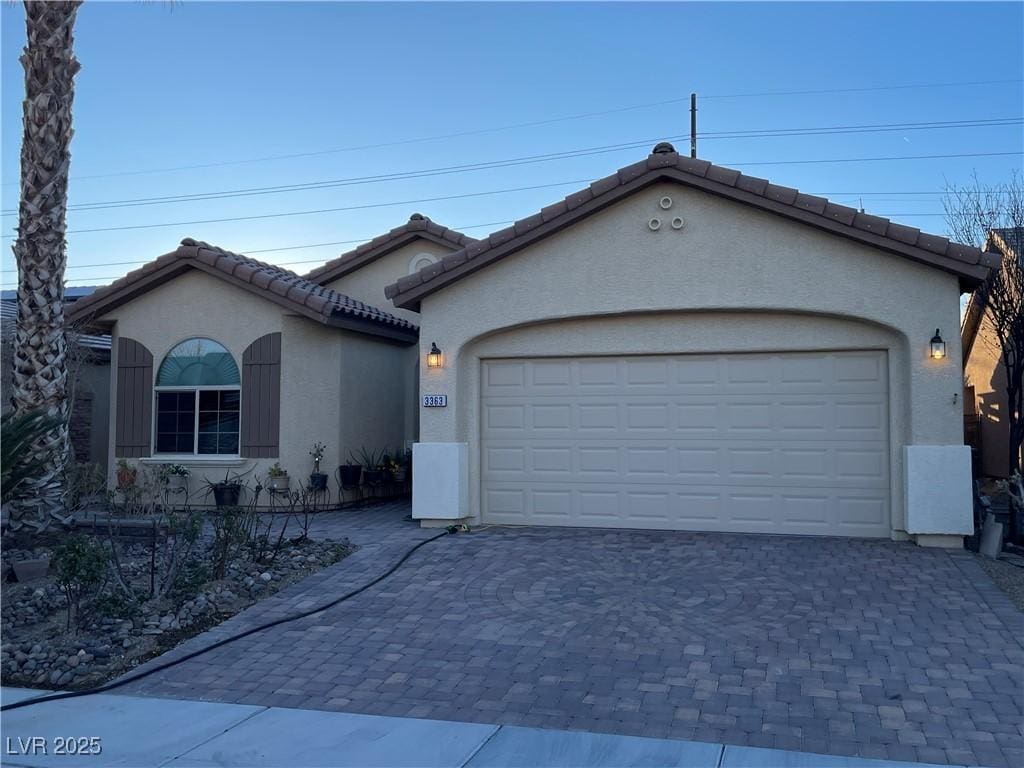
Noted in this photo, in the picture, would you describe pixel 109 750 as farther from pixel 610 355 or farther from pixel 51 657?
pixel 610 355

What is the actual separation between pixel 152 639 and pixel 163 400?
8216mm

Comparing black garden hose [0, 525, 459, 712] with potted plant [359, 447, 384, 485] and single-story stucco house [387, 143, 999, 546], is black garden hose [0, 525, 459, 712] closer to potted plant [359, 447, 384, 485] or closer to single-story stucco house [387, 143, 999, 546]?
single-story stucco house [387, 143, 999, 546]

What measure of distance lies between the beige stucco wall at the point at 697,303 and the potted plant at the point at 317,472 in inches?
106

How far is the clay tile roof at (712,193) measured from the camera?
409 inches

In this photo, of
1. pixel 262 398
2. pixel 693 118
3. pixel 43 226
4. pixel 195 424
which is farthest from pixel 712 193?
pixel 693 118

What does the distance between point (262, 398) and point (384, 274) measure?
4.99m

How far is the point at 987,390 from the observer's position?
1742 cm

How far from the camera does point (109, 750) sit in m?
5.39

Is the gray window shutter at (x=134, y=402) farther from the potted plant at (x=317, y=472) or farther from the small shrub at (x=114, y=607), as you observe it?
the small shrub at (x=114, y=607)

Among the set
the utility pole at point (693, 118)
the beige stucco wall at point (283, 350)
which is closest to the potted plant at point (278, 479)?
the beige stucco wall at point (283, 350)

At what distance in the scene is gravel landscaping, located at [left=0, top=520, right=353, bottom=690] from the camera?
7008mm

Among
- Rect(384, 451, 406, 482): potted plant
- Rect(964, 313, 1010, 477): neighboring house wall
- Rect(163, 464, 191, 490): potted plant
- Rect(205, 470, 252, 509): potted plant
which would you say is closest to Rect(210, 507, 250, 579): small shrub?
Rect(205, 470, 252, 509): potted plant

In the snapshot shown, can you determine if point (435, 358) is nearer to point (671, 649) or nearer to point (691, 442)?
point (691, 442)

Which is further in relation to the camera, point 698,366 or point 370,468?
point 370,468
